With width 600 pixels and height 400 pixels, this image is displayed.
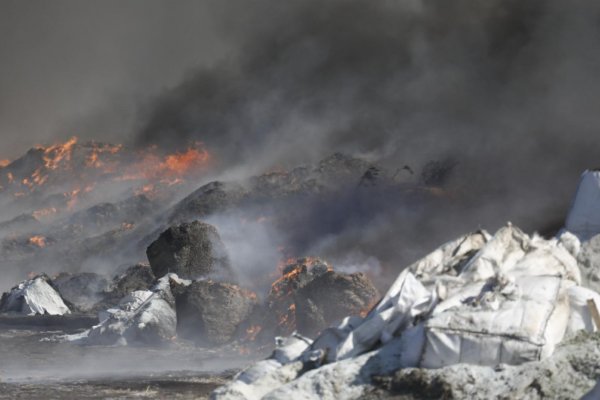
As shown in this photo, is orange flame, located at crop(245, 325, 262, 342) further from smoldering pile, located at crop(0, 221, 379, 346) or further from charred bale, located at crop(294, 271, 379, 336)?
charred bale, located at crop(294, 271, 379, 336)

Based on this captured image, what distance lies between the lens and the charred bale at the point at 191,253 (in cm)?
2473

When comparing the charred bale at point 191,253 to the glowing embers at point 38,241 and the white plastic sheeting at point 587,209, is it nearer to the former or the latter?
the white plastic sheeting at point 587,209

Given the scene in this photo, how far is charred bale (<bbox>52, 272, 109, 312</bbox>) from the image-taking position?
35.1 m

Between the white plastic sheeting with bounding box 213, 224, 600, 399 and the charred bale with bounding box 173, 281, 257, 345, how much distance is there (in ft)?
44.8

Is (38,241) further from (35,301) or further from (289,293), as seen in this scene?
(289,293)

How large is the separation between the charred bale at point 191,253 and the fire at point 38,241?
115 ft

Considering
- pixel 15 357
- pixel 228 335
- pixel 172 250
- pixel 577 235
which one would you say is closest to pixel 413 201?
pixel 172 250

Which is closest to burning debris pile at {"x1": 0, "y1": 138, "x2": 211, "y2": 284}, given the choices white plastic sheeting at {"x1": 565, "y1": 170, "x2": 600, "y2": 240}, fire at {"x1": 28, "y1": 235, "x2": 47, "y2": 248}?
fire at {"x1": 28, "y1": 235, "x2": 47, "y2": 248}

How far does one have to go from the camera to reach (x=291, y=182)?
4541 centimetres

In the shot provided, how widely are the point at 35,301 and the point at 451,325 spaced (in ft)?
83.3

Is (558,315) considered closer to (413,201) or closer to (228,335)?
(228,335)

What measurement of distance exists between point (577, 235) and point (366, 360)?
324cm

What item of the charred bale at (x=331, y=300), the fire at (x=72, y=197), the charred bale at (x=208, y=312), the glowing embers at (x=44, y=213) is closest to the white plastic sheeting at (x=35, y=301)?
the charred bale at (x=208, y=312)

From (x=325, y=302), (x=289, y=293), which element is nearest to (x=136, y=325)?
(x=289, y=293)
